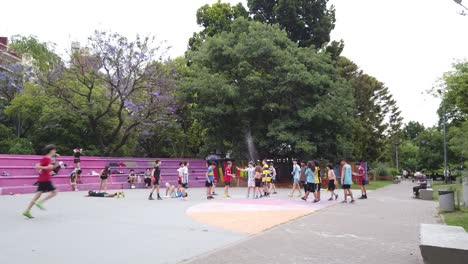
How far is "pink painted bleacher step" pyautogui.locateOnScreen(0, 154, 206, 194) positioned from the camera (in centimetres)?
1959

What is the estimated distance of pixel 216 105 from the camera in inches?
1262

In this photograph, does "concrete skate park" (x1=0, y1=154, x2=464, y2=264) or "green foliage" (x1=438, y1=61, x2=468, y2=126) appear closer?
"concrete skate park" (x1=0, y1=154, x2=464, y2=264)

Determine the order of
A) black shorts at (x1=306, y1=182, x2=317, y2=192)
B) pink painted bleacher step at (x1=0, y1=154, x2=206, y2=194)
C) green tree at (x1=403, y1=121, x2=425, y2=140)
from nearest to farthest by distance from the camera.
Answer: black shorts at (x1=306, y1=182, x2=317, y2=192), pink painted bleacher step at (x1=0, y1=154, x2=206, y2=194), green tree at (x1=403, y1=121, x2=425, y2=140)

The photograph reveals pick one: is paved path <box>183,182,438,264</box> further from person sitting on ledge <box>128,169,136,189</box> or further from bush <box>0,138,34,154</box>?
bush <box>0,138,34,154</box>

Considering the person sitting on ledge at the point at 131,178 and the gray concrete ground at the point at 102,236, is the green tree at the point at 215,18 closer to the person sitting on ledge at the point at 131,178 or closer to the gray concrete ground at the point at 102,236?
the person sitting on ledge at the point at 131,178

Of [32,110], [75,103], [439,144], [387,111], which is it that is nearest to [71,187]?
[75,103]

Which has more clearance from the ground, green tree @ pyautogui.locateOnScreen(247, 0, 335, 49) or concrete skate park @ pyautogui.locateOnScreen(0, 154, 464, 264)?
green tree @ pyautogui.locateOnScreen(247, 0, 335, 49)

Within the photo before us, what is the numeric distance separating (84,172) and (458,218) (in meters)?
18.4

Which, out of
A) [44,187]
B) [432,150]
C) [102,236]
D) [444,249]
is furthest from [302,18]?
[444,249]

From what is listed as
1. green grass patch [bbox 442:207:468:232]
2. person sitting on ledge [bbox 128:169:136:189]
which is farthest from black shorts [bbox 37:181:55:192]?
person sitting on ledge [bbox 128:169:136:189]

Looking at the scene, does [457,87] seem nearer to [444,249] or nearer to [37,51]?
[444,249]

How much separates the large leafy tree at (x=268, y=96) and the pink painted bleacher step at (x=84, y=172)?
3.17 meters

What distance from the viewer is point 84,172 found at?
79.7 ft

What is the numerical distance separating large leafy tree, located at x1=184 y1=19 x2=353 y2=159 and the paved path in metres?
16.7
